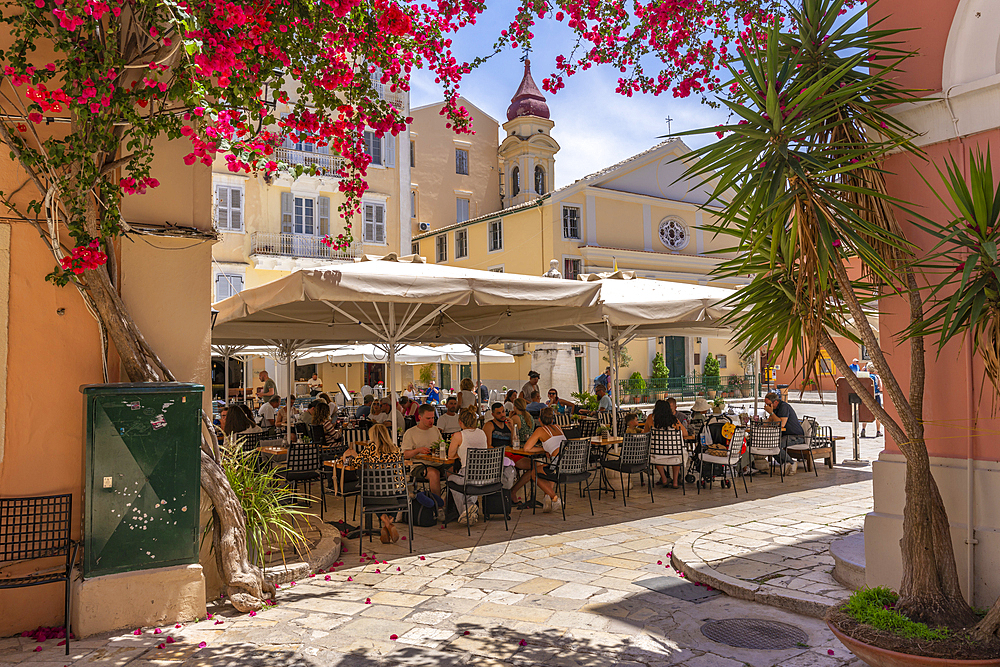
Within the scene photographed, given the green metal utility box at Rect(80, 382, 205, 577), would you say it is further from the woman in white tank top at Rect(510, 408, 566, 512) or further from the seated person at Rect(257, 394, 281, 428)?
the seated person at Rect(257, 394, 281, 428)

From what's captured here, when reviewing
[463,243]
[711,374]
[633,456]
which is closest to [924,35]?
[633,456]

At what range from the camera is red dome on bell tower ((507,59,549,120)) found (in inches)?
1344

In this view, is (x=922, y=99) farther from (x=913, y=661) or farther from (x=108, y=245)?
(x=108, y=245)

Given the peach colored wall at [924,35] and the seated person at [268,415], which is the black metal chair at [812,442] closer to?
the peach colored wall at [924,35]

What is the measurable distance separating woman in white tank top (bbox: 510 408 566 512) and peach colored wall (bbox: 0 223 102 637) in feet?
16.1

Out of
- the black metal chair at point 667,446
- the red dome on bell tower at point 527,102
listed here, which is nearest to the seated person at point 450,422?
the black metal chair at point 667,446

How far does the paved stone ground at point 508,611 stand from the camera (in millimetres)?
4285

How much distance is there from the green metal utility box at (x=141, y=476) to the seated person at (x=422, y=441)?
3.44m

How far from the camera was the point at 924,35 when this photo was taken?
15.6ft

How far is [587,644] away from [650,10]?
5.17 metres

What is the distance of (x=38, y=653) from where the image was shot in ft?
14.4

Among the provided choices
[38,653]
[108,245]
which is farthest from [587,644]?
[108,245]

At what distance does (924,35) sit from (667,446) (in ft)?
19.3

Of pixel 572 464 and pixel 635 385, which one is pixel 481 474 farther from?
pixel 635 385
